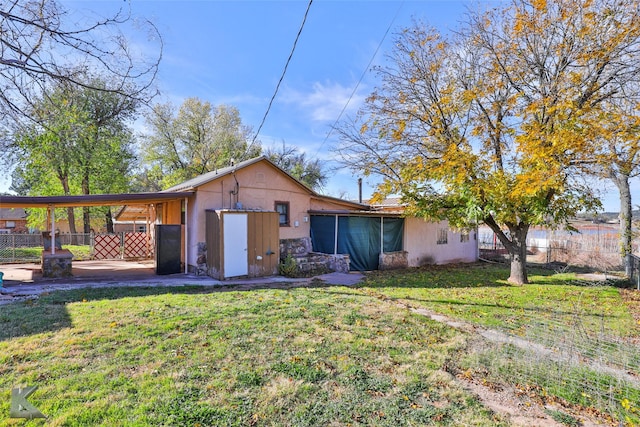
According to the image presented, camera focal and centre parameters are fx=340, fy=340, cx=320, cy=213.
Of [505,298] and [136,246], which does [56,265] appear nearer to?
[136,246]

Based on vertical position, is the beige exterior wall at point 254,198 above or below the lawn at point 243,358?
above

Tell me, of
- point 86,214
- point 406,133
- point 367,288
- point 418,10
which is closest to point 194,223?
point 367,288

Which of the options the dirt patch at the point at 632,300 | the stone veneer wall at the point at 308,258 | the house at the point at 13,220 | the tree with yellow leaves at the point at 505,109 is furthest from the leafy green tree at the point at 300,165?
the house at the point at 13,220

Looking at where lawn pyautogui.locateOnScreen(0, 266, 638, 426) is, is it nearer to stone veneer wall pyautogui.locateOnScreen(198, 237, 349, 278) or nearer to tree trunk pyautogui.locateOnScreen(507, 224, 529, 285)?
tree trunk pyautogui.locateOnScreen(507, 224, 529, 285)

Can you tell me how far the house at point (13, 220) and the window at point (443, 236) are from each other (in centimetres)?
3878

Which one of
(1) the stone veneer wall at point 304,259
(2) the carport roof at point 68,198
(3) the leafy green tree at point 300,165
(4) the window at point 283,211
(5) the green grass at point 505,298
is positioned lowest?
(5) the green grass at point 505,298

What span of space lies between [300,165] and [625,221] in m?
22.5

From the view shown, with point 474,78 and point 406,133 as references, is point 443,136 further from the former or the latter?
point 474,78

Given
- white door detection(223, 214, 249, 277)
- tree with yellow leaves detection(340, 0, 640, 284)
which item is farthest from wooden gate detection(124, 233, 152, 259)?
tree with yellow leaves detection(340, 0, 640, 284)

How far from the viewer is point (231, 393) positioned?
324 cm

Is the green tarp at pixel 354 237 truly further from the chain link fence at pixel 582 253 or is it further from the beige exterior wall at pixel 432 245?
the chain link fence at pixel 582 253

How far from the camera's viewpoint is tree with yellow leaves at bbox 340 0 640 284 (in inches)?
341

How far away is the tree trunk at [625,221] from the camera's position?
1049 cm

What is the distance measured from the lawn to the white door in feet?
8.20
